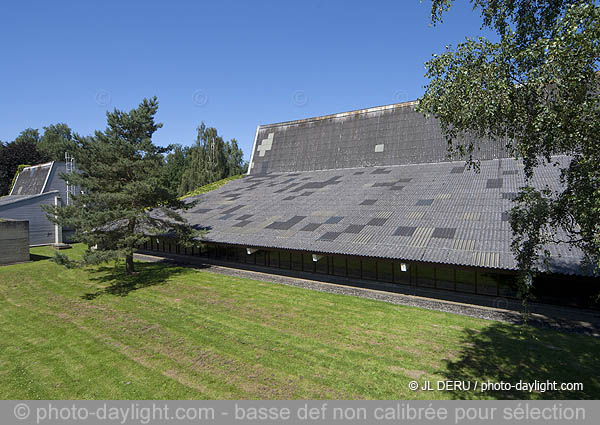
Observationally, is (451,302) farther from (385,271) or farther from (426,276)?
(385,271)

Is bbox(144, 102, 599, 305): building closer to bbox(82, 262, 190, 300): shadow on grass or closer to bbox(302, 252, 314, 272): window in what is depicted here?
bbox(302, 252, 314, 272): window

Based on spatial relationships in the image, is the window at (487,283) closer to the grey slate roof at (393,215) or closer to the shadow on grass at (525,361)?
the grey slate roof at (393,215)

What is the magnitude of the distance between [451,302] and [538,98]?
434 inches

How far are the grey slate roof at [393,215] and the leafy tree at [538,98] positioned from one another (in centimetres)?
676

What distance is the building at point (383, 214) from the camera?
619 inches

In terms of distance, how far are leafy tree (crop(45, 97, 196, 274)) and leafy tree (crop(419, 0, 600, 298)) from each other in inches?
663

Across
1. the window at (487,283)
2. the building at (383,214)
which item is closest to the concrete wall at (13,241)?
the building at (383,214)

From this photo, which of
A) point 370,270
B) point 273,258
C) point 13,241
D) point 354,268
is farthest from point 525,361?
point 13,241

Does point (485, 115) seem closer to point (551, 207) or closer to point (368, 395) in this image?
point (551, 207)

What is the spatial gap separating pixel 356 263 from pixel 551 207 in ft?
41.5

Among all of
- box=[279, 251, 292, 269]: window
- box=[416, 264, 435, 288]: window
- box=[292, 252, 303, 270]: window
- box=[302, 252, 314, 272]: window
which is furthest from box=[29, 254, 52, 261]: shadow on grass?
box=[416, 264, 435, 288]: window

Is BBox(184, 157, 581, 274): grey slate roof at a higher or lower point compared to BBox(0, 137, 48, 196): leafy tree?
lower

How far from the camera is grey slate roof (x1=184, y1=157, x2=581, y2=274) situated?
52.7ft

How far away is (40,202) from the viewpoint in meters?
40.3
